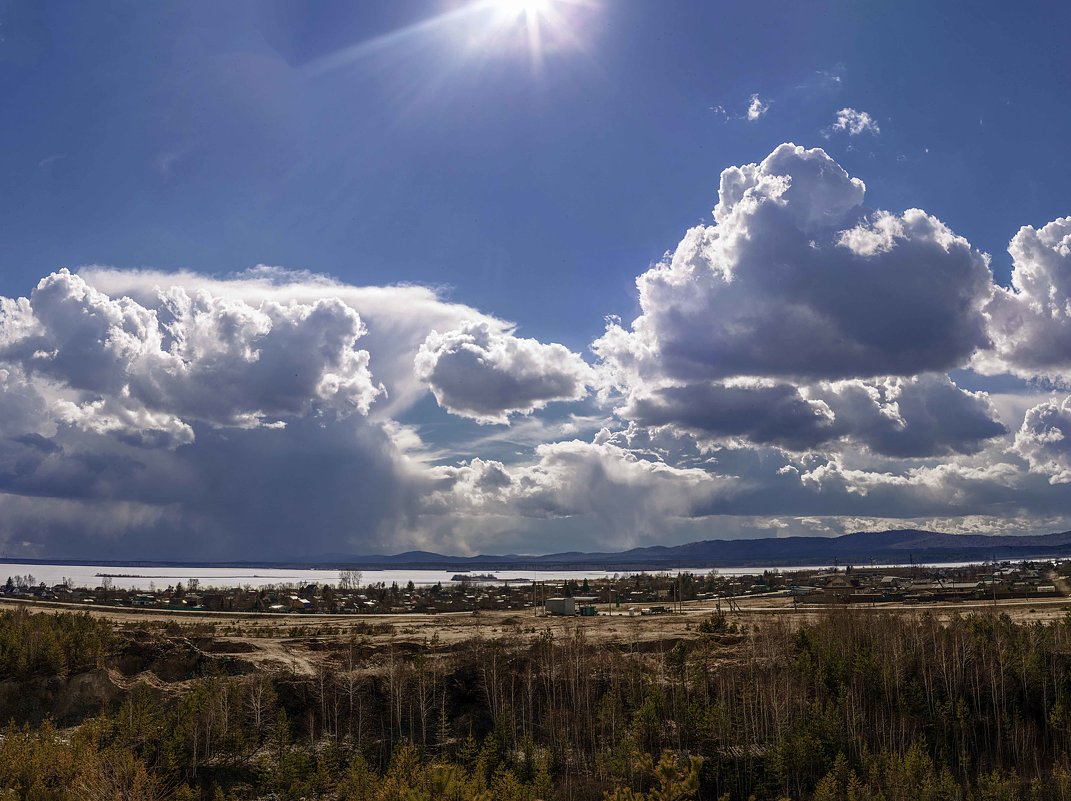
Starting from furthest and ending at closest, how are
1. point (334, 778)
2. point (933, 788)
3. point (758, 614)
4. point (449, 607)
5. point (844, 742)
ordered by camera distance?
point (449, 607)
point (758, 614)
point (844, 742)
point (334, 778)
point (933, 788)

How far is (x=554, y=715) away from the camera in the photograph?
7544cm

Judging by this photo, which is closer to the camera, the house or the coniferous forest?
the coniferous forest

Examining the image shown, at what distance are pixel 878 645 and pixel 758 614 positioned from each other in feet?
153

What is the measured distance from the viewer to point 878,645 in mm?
82875

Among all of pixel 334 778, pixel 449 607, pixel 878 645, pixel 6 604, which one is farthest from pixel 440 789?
pixel 6 604

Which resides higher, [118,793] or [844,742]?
[118,793]

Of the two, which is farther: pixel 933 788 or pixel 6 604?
pixel 6 604

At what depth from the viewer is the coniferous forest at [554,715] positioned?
59.0m

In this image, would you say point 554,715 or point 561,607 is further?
point 561,607

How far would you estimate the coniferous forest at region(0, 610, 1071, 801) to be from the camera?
59.0m

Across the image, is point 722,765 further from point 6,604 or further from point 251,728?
point 6,604

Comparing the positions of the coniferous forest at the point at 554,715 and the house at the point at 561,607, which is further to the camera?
the house at the point at 561,607

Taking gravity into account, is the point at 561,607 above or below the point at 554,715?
above

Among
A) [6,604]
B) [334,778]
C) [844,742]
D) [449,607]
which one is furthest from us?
[449,607]
